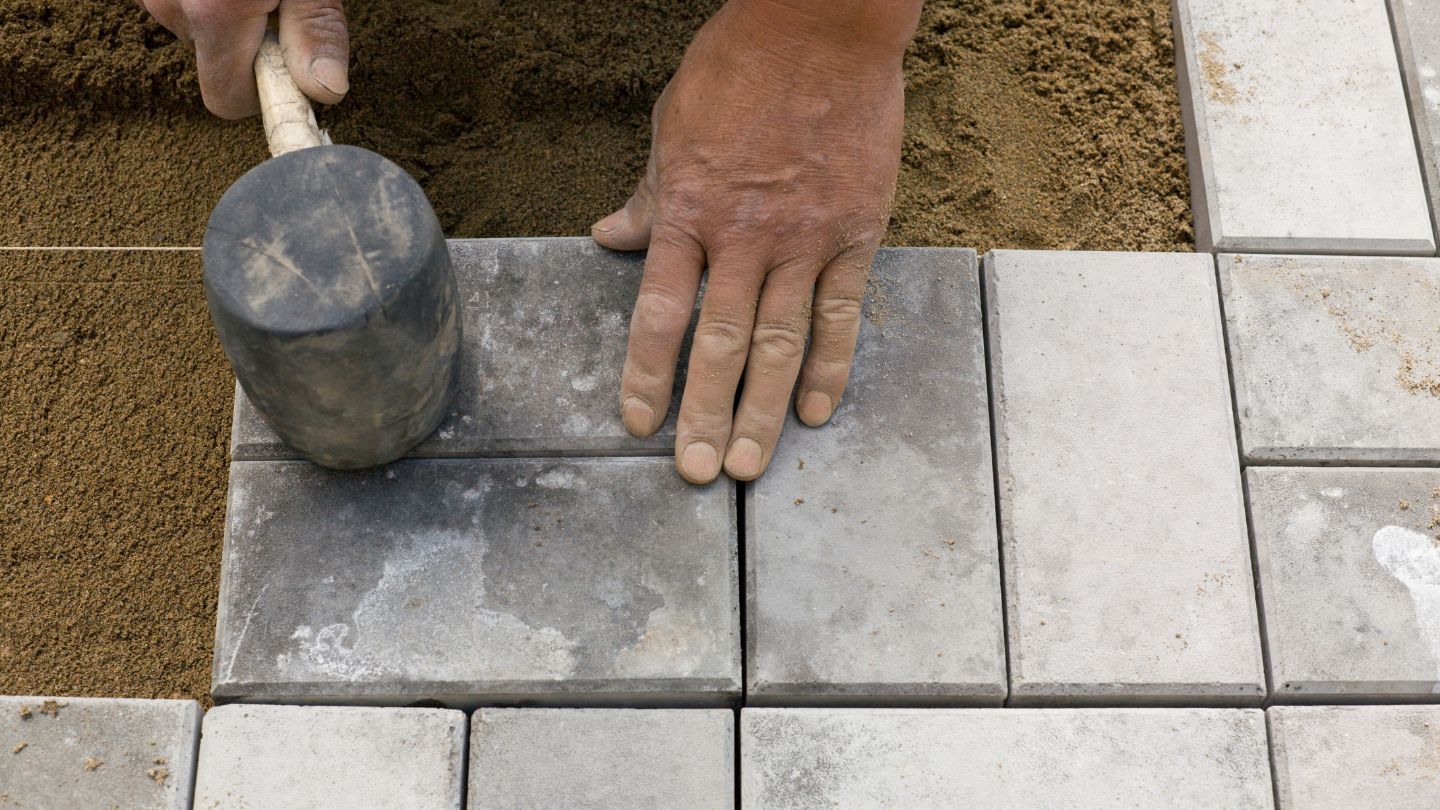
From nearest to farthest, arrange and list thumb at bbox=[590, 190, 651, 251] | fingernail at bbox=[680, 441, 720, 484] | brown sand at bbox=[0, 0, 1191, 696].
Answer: fingernail at bbox=[680, 441, 720, 484]
thumb at bbox=[590, 190, 651, 251]
brown sand at bbox=[0, 0, 1191, 696]

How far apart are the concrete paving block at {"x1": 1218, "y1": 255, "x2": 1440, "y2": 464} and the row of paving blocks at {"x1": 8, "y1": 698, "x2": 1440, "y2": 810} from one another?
0.51 m

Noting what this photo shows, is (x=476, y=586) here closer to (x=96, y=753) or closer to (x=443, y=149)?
(x=96, y=753)

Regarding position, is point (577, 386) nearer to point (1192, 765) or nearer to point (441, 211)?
point (441, 211)

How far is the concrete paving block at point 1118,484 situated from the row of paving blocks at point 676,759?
0.09 m

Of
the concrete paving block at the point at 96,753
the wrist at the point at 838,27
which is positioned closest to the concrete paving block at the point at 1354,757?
the wrist at the point at 838,27

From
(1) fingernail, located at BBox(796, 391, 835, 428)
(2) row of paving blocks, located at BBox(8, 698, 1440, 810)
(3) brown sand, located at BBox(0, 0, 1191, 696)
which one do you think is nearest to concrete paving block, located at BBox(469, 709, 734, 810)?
(2) row of paving blocks, located at BBox(8, 698, 1440, 810)

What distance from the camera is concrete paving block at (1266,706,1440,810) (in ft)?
5.79

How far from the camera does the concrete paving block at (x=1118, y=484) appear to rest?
5.91ft

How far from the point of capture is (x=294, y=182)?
1.48m

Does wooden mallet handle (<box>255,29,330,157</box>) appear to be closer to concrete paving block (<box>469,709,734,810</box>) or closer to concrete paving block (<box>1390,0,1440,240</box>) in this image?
concrete paving block (<box>469,709,734,810</box>)

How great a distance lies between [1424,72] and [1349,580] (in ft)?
3.68

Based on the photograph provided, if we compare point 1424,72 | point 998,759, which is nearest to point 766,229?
point 998,759

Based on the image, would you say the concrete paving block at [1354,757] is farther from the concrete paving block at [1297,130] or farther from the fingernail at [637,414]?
the fingernail at [637,414]

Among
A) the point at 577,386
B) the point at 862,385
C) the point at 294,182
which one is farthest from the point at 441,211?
the point at 862,385
